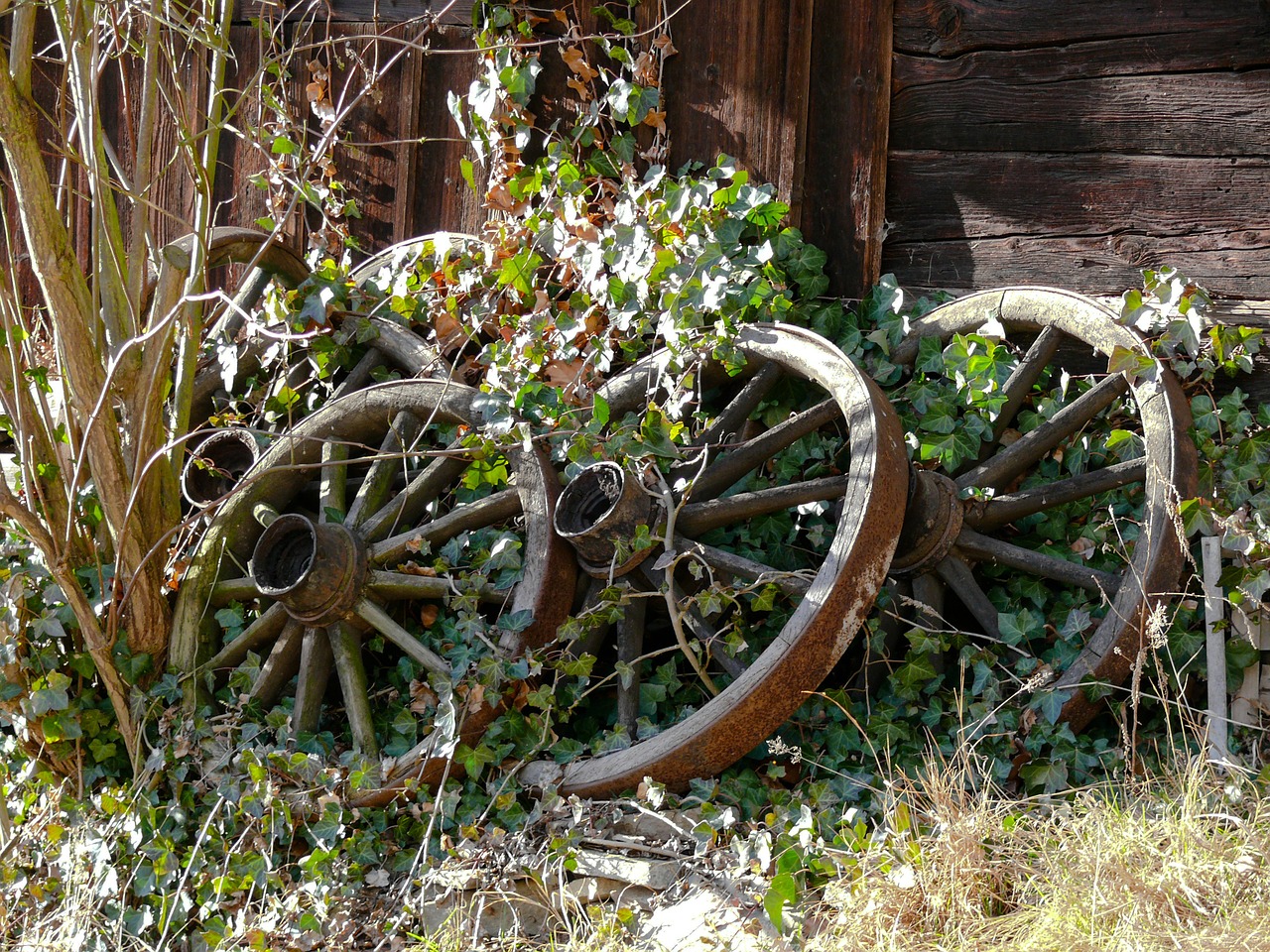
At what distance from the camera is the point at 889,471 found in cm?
275

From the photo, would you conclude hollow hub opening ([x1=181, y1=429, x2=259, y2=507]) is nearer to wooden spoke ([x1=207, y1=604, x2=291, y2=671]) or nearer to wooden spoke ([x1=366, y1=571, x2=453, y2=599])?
wooden spoke ([x1=207, y1=604, x2=291, y2=671])

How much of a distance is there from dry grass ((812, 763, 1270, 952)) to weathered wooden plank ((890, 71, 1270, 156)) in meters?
1.76

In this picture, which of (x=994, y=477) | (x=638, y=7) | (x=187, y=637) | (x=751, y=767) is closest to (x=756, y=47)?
(x=638, y=7)

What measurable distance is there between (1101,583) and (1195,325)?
26.1 inches

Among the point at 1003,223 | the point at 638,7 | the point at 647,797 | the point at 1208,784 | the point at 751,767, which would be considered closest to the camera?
the point at 1208,784

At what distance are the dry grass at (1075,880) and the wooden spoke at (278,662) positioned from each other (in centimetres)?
157

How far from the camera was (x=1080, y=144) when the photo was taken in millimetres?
3332

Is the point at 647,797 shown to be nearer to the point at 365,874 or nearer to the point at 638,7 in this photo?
the point at 365,874

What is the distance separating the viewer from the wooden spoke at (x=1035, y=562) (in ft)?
9.42

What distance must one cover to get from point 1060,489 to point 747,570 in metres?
0.82

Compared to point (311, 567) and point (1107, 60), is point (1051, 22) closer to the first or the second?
point (1107, 60)

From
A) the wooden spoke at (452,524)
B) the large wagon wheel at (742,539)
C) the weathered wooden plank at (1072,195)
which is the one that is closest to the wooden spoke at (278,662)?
the wooden spoke at (452,524)

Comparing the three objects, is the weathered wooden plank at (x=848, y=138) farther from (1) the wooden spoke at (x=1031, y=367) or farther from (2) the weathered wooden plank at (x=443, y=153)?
(2) the weathered wooden plank at (x=443, y=153)

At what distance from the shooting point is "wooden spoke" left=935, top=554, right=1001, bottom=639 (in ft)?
9.70
